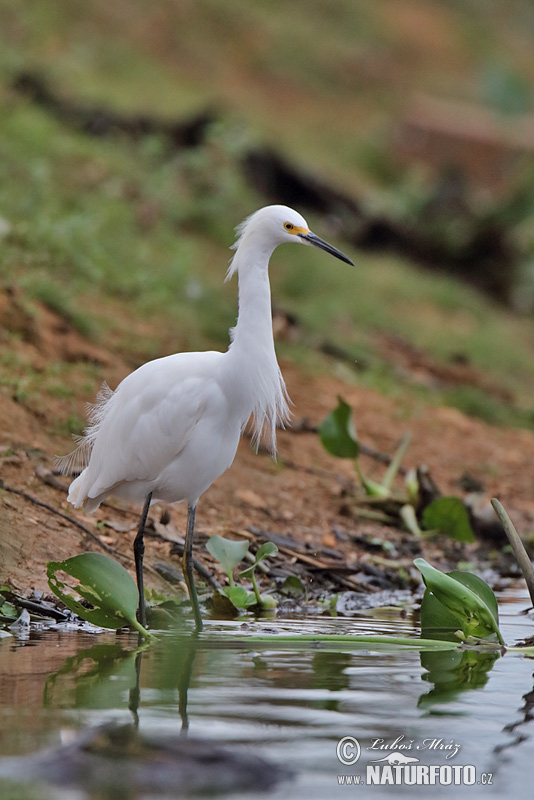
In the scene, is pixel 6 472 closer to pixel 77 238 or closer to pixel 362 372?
pixel 77 238

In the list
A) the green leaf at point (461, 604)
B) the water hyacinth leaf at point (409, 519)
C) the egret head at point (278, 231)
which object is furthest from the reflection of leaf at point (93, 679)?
the water hyacinth leaf at point (409, 519)

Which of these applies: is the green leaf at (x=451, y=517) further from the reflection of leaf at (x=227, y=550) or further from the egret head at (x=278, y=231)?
the egret head at (x=278, y=231)

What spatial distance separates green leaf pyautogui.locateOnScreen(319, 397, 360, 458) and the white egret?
1.49 m

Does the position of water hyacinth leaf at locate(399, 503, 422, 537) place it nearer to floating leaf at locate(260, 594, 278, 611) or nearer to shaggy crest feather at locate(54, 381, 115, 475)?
floating leaf at locate(260, 594, 278, 611)

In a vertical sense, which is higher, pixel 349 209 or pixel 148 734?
pixel 148 734

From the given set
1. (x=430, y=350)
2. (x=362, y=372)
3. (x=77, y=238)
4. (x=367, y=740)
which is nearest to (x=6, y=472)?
(x=367, y=740)

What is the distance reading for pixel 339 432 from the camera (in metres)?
5.83

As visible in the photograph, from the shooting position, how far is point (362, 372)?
883 centimetres

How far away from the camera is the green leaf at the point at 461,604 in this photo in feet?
11.9

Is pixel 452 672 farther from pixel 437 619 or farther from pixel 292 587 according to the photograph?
pixel 292 587

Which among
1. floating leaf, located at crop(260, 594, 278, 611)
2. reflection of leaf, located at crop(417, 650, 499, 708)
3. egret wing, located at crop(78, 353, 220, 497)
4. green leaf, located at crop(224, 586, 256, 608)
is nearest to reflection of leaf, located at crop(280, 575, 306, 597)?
floating leaf, located at crop(260, 594, 278, 611)

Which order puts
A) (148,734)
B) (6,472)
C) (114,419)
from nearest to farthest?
1. (148,734)
2. (114,419)
3. (6,472)

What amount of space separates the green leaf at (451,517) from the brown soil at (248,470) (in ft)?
0.46

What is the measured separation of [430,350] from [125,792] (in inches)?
330
